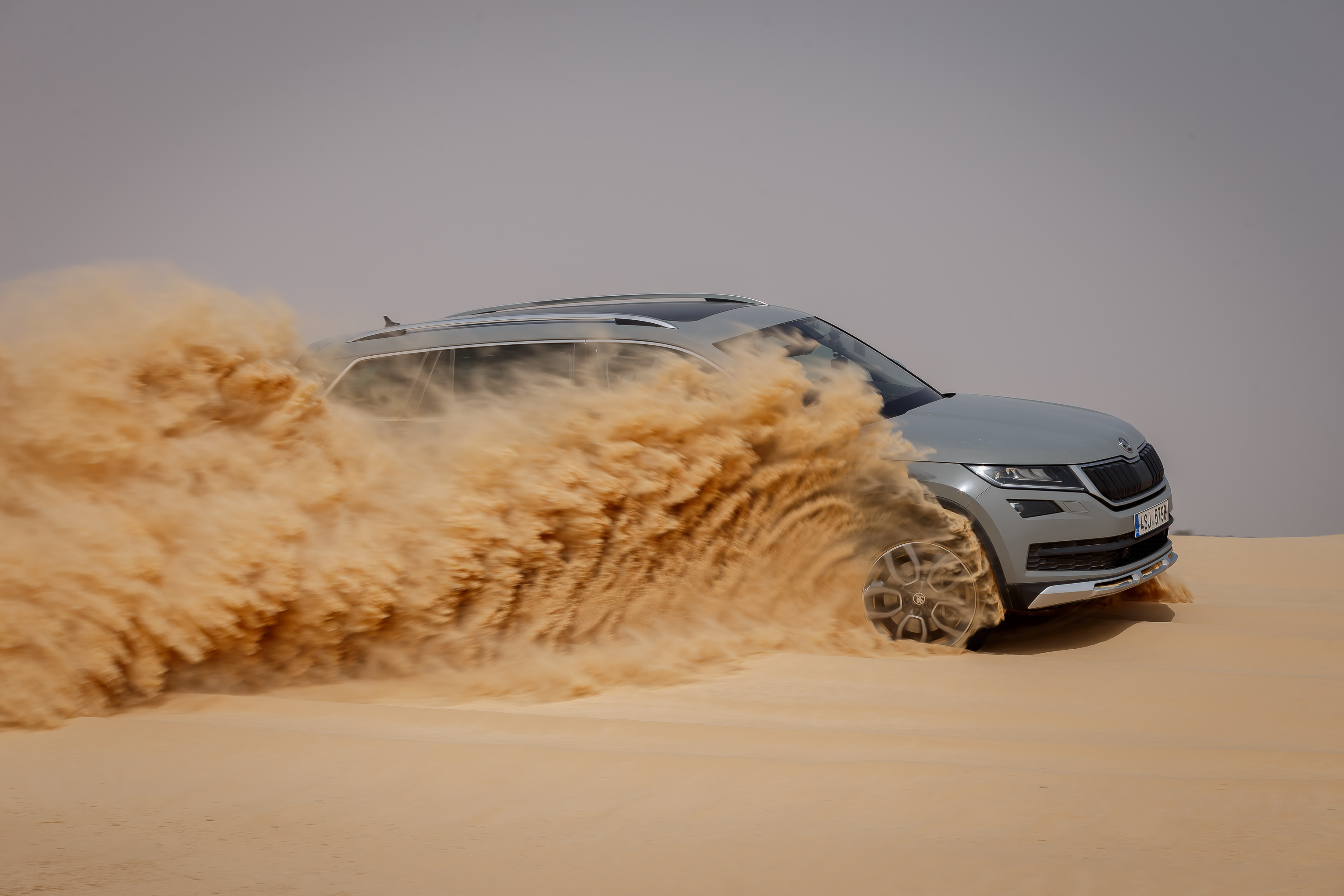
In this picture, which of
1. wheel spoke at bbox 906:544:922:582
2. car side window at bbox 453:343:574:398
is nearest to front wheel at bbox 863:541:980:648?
wheel spoke at bbox 906:544:922:582

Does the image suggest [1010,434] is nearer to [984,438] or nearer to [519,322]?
[984,438]

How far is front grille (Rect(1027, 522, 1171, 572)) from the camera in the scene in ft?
14.2

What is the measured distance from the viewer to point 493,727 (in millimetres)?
3535

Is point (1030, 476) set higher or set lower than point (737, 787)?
higher

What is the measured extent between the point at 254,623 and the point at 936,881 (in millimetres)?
3024

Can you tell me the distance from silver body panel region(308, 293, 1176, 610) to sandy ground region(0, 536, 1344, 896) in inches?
17.7

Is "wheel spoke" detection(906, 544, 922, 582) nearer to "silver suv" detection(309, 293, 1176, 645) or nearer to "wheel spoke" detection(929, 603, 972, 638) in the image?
"silver suv" detection(309, 293, 1176, 645)

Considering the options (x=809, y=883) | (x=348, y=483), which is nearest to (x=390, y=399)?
(x=348, y=483)

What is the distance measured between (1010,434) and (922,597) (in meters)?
0.92

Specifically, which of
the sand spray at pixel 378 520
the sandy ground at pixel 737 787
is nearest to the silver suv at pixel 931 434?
the sand spray at pixel 378 520

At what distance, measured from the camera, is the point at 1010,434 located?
4605mm

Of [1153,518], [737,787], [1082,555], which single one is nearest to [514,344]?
[737,787]

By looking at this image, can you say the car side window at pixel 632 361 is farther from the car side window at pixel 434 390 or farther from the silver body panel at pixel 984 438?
the car side window at pixel 434 390

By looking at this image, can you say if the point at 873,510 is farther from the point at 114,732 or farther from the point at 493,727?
the point at 114,732
